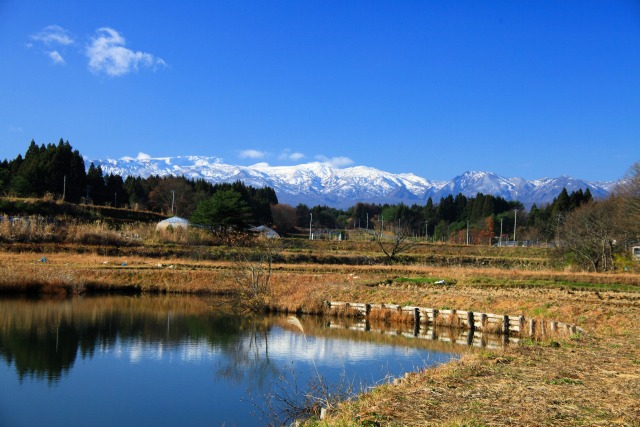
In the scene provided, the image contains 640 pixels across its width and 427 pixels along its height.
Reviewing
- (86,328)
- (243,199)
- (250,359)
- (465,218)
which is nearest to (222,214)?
(243,199)

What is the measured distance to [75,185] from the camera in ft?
225

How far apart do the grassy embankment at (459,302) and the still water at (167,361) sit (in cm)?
218

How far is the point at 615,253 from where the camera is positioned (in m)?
43.8

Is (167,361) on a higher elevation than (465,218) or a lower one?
lower

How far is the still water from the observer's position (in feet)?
37.9

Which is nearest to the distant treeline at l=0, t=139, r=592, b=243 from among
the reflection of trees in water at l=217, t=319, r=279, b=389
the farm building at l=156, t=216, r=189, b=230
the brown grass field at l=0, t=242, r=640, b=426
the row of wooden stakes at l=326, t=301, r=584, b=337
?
the farm building at l=156, t=216, r=189, b=230

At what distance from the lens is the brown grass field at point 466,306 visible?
6961 mm

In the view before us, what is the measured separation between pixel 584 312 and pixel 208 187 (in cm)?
8440

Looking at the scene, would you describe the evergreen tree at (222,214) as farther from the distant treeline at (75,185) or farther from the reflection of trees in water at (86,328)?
the reflection of trees in water at (86,328)

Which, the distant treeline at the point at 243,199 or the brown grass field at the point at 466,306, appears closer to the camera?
the brown grass field at the point at 466,306

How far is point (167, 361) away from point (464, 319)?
11.8m

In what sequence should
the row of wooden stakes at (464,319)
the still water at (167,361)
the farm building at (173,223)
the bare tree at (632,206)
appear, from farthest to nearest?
the farm building at (173,223)
the bare tree at (632,206)
the row of wooden stakes at (464,319)
the still water at (167,361)

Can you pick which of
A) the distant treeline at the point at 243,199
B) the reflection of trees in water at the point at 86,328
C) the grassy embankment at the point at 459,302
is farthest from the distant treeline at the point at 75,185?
the reflection of trees in water at the point at 86,328

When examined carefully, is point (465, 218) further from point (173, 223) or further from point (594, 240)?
point (173, 223)
